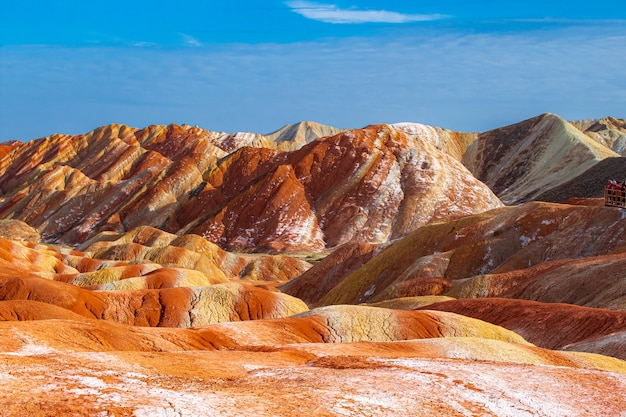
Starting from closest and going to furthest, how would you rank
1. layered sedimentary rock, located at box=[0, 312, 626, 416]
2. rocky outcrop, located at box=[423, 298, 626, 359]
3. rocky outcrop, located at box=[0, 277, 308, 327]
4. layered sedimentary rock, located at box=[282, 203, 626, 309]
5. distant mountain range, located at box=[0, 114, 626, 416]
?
layered sedimentary rock, located at box=[0, 312, 626, 416] < distant mountain range, located at box=[0, 114, 626, 416] < rocky outcrop, located at box=[423, 298, 626, 359] < rocky outcrop, located at box=[0, 277, 308, 327] < layered sedimentary rock, located at box=[282, 203, 626, 309]

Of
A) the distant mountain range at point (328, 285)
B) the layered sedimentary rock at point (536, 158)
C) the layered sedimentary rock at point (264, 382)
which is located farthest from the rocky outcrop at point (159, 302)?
the layered sedimentary rock at point (536, 158)

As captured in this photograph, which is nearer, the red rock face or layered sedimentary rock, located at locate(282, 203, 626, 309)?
layered sedimentary rock, located at locate(282, 203, 626, 309)

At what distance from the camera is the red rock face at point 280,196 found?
13750 cm

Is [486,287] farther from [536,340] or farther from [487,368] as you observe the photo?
[487,368]

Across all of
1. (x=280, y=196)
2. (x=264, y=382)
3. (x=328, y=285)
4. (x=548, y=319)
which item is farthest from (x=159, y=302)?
(x=280, y=196)

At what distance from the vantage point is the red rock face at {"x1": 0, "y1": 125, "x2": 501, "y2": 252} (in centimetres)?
13750

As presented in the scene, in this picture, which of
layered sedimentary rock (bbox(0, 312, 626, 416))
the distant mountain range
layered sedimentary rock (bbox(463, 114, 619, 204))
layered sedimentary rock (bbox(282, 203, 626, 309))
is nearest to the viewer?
layered sedimentary rock (bbox(0, 312, 626, 416))

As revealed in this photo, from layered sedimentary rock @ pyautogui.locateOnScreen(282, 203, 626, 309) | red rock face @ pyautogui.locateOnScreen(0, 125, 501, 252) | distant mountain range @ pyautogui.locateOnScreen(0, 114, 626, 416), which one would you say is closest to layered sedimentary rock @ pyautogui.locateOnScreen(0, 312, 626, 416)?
distant mountain range @ pyautogui.locateOnScreen(0, 114, 626, 416)

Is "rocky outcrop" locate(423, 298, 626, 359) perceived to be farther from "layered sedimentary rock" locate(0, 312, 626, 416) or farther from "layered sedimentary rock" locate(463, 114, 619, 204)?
"layered sedimentary rock" locate(463, 114, 619, 204)

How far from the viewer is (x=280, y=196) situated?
146m

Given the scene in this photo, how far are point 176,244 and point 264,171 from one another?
175ft

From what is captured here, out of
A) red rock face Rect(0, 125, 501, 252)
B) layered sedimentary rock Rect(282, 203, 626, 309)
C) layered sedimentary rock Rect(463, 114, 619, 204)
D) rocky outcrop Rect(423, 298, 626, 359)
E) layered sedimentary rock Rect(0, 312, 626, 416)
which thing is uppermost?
layered sedimentary rock Rect(463, 114, 619, 204)

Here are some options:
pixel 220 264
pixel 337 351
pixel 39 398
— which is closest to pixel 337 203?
pixel 220 264

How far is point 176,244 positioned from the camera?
117 m
